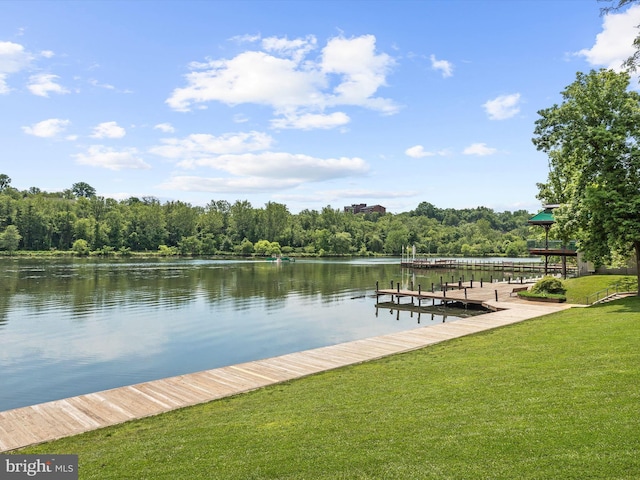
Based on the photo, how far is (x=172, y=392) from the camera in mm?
11930

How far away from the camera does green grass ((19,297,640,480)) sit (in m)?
6.05

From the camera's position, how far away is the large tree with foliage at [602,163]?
20.6 m

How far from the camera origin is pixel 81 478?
22.1ft

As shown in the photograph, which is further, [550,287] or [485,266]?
[485,266]

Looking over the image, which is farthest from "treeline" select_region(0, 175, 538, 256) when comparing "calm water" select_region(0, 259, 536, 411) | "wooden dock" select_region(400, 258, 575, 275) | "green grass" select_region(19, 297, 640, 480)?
"green grass" select_region(19, 297, 640, 480)

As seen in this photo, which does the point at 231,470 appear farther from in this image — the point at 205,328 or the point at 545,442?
the point at 205,328

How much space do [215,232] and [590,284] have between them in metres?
118

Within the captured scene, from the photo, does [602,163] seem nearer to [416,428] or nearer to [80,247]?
[416,428]

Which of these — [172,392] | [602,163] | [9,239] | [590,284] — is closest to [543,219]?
[590,284]

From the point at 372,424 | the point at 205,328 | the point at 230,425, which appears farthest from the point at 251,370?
the point at 205,328

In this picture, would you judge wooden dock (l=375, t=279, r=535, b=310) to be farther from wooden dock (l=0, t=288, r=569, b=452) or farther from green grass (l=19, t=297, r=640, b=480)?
green grass (l=19, t=297, r=640, b=480)

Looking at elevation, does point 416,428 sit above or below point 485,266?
above

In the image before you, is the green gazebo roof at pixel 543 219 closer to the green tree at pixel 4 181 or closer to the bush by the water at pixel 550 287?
the bush by the water at pixel 550 287

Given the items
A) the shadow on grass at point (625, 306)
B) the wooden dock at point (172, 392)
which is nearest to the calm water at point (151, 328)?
the wooden dock at point (172, 392)
